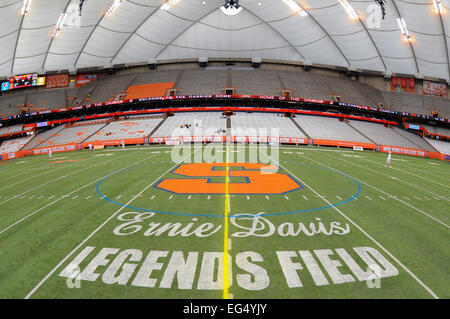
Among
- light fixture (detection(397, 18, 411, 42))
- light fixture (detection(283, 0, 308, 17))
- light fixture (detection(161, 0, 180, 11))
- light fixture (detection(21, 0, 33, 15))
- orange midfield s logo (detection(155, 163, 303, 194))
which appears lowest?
orange midfield s logo (detection(155, 163, 303, 194))

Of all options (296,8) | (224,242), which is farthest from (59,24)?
(224,242)

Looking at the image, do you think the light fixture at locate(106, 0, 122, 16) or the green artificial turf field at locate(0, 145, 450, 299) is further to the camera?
the light fixture at locate(106, 0, 122, 16)

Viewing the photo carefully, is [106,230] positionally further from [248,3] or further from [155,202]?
[248,3]

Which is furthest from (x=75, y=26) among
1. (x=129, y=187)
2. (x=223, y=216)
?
(x=223, y=216)

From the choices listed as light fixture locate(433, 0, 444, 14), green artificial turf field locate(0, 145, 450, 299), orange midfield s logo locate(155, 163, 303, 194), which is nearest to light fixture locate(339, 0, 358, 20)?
light fixture locate(433, 0, 444, 14)

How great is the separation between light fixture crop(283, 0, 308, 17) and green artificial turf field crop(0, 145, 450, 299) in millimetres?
42538

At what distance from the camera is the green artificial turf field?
4.70m

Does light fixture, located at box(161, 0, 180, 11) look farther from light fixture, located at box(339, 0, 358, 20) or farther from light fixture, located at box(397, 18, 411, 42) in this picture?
light fixture, located at box(397, 18, 411, 42)

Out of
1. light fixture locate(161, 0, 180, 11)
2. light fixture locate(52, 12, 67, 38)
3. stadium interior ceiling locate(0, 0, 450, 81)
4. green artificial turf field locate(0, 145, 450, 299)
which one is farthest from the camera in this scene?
light fixture locate(161, 0, 180, 11)

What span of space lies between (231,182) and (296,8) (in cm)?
4409

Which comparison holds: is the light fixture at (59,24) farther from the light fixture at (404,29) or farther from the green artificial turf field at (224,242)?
the light fixture at (404,29)

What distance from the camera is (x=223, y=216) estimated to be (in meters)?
8.36

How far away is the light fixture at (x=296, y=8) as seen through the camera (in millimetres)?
41125

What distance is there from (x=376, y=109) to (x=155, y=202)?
5637cm
